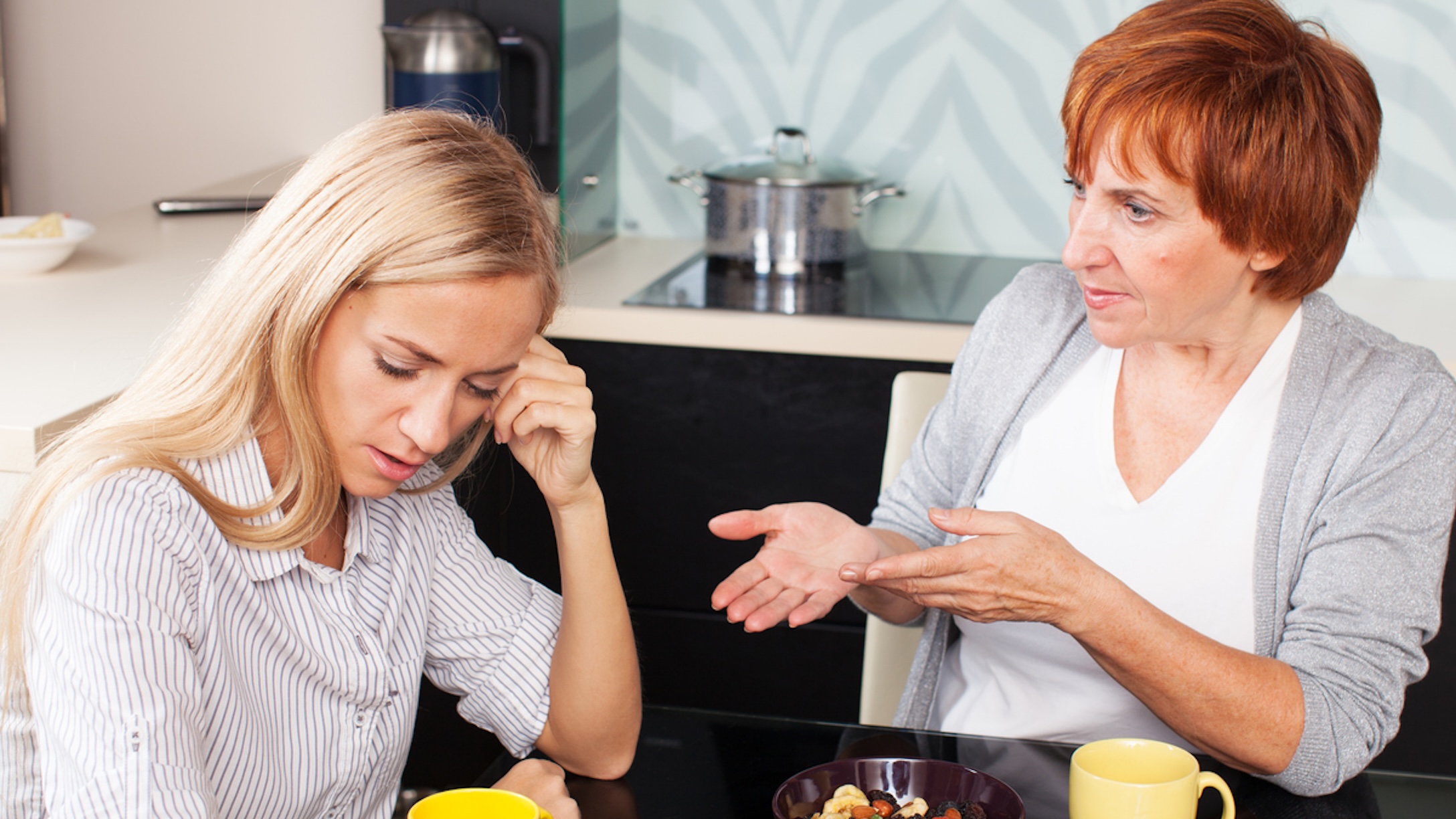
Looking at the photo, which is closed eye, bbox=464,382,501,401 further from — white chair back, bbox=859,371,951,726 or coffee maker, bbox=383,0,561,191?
coffee maker, bbox=383,0,561,191

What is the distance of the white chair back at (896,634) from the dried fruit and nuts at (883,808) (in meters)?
0.53

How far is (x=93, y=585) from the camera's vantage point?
2.84 feet

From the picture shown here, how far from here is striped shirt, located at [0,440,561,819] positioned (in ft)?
2.79

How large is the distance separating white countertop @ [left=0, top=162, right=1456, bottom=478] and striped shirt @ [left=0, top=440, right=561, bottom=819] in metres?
0.34

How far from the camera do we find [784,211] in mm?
2285

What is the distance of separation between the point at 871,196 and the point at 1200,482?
118cm

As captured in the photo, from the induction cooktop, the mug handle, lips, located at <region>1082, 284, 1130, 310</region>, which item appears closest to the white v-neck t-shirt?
lips, located at <region>1082, 284, 1130, 310</region>

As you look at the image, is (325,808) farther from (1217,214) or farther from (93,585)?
(1217,214)

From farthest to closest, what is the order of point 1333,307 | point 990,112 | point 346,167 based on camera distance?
point 990,112 → point 1333,307 → point 346,167

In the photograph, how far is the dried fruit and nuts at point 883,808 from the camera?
2.96ft

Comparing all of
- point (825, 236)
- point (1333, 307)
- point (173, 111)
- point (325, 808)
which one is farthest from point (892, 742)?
point (173, 111)

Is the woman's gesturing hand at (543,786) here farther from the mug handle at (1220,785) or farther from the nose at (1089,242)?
the nose at (1089,242)

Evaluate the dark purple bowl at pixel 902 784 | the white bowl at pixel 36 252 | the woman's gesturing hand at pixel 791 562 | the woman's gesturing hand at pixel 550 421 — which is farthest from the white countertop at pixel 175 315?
the dark purple bowl at pixel 902 784

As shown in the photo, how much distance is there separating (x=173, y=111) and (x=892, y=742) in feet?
7.49
